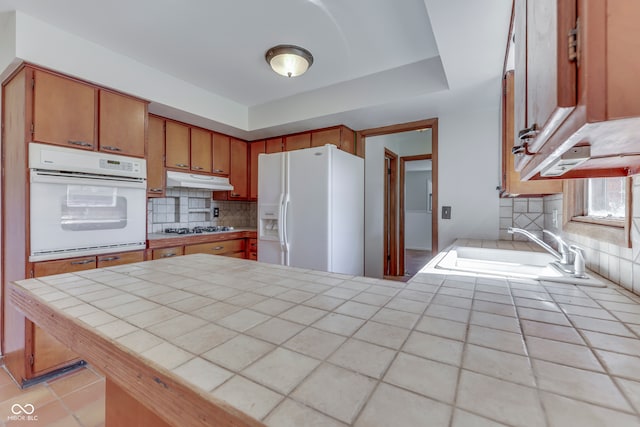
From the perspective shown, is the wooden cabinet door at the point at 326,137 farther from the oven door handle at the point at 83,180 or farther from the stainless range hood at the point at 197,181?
the oven door handle at the point at 83,180

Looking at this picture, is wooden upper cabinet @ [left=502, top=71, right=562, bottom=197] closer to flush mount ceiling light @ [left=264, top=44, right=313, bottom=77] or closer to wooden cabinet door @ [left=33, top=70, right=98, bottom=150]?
flush mount ceiling light @ [left=264, top=44, right=313, bottom=77]

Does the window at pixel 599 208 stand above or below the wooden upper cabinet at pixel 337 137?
below

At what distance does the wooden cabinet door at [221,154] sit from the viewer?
133 inches

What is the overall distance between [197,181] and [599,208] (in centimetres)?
322

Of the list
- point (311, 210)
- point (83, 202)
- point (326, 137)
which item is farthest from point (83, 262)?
point (326, 137)

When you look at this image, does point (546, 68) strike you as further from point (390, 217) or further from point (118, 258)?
point (390, 217)

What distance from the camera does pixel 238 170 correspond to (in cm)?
370

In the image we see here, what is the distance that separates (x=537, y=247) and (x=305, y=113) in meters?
2.34

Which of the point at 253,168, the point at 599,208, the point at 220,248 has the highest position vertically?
the point at 253,168

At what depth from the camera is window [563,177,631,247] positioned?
95 centimetres

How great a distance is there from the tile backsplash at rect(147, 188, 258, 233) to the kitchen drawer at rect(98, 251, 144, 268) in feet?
2.55

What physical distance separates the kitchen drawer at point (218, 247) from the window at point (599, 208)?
292cm

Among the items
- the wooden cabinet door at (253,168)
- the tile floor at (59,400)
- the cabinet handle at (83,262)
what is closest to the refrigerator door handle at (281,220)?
the wooden cabinet door at (253,168)

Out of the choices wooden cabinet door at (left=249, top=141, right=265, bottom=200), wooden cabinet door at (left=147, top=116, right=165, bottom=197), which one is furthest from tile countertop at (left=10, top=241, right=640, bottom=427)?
wooden cabinet door at (left=249, top=141, right=265, bottom=200)
